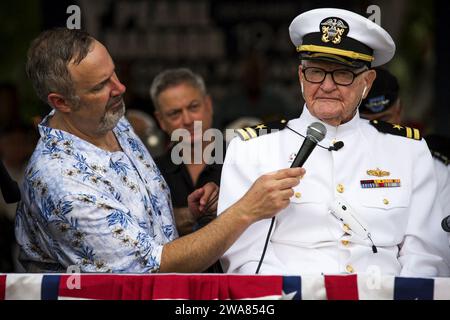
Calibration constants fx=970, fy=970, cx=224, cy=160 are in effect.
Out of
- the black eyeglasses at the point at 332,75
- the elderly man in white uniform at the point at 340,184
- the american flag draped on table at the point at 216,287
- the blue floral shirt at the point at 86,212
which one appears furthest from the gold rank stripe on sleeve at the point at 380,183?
the blue floral shirt at the point at 86,212

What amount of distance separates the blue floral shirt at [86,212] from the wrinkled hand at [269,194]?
40cm

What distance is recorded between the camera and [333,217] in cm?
407

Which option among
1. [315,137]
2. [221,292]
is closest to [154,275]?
[221,292]

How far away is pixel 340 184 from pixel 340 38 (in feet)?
2.02

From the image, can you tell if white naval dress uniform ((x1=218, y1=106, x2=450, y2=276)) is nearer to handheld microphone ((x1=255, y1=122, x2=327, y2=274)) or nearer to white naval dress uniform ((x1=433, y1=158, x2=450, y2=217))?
white naval dress uniform ((x1=433, y1=158, x2=450, y2=217))

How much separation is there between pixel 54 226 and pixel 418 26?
8049 millimetres

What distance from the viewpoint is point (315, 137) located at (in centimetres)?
362

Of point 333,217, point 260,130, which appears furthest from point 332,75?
point 333,217

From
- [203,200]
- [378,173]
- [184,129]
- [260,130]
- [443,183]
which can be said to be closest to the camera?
[378,173]

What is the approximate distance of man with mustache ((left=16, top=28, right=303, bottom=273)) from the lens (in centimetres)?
379

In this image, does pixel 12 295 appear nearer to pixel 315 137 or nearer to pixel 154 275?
pixel 154 275

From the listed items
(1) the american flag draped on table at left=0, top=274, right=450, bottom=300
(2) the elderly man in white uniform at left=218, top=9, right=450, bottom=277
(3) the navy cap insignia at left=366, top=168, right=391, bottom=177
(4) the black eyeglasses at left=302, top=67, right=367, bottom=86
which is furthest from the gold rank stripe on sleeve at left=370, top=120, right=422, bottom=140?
(1) the american flag draped on table at left=0, top=274, right=450, bottom=300

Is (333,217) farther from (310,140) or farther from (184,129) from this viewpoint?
(184,129)

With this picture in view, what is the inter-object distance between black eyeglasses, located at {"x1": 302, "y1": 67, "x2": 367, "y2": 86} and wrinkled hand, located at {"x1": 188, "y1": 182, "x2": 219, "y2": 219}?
74 cm
